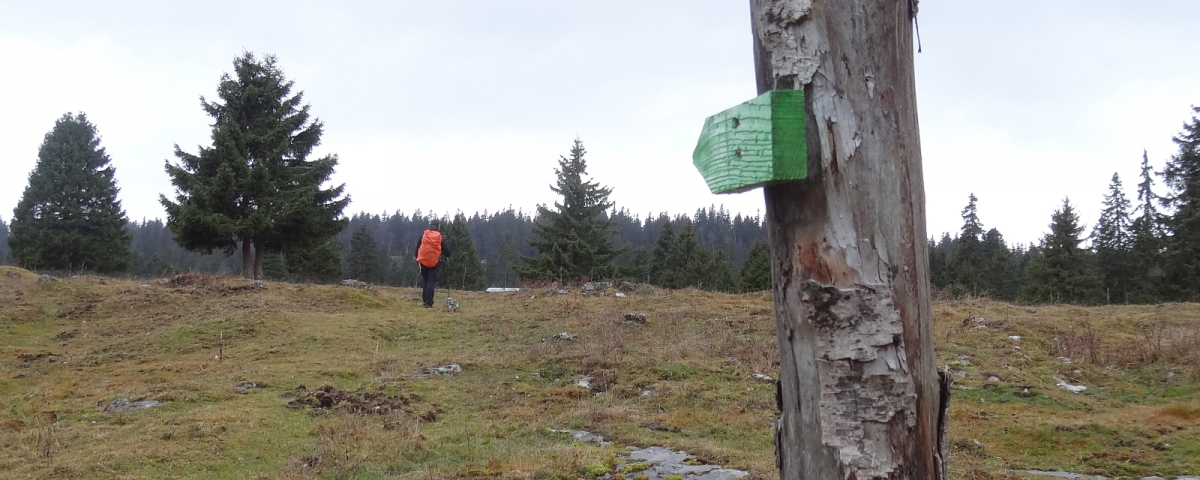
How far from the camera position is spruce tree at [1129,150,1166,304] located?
31703mm

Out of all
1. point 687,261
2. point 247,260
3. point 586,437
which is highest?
point 687,261

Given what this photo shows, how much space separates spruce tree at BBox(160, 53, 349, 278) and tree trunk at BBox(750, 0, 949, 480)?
23714 millimetres

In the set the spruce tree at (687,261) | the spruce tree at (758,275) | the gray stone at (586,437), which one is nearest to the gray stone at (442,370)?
the gray stone at (586,437)

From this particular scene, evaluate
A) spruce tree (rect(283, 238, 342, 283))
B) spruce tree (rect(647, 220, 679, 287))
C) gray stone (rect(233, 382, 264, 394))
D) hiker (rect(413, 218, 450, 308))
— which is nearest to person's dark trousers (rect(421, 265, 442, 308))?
hiker (rect(413, 218, 450, 308))

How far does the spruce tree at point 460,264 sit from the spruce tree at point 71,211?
59.9 ft

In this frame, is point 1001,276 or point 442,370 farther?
point 1001,276

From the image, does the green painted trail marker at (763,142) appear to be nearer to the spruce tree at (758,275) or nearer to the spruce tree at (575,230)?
the spruce tree at (575,230)

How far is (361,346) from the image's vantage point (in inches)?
435

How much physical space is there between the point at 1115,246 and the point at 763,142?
46.2m

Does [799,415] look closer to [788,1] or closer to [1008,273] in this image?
[788,1]

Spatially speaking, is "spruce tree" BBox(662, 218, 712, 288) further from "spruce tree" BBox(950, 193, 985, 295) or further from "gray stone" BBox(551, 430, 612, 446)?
"gray stone" BBox(551, 430, 612, 446)

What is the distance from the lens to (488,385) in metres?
8.62

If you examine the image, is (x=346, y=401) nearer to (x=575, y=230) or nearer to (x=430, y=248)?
(x=430, y=248)

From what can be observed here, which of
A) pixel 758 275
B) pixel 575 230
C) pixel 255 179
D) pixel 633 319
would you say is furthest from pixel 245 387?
pixel 758 275
